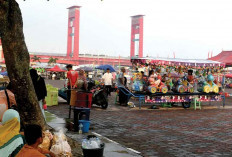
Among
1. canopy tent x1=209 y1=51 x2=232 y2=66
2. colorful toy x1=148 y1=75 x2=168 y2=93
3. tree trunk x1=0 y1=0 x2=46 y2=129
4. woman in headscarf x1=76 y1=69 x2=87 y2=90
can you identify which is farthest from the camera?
canopy tent x1=209 y1=51 x2=232 y2=66

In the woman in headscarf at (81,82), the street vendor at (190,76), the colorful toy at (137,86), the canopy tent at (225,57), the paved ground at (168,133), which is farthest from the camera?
the canopy tent at (225,57)

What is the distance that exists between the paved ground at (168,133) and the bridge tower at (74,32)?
373ft

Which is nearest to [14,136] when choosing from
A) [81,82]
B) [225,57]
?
[81,82]

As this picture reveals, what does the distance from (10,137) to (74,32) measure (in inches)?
4911

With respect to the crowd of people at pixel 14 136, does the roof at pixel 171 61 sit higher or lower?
higher

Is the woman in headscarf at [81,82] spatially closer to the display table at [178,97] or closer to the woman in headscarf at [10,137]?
the display table at [178,97]

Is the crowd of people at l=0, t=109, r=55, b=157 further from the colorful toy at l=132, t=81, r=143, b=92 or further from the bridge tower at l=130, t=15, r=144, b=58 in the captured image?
the bridge tower at l=130, t=15, r=144, b=58

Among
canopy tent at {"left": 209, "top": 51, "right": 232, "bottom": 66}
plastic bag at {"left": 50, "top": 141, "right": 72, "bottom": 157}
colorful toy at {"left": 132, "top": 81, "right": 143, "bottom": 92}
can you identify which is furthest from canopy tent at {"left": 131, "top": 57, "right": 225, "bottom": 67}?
canopy tent at {"left": 209, "top": 51, "right": 232, "bottom": 66}

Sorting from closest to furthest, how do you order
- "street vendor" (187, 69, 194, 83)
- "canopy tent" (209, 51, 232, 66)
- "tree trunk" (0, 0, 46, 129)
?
"tree trunk" (0, 0, 46, 129), "street vendor" (187, 69, 194, 83), "canopy tent" (209, 51, 232, 66)

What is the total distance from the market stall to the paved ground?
274 centimetres

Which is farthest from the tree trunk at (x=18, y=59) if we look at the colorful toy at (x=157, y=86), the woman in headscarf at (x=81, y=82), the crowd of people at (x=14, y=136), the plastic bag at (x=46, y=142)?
the colorful toy at (x=157, y=86)

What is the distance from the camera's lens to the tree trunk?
6172 millimetres

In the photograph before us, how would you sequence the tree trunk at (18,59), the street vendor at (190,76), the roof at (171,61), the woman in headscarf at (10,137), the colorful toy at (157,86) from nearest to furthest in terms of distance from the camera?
1. the woman in headscarf at (10,137)
2. the tree trunk at (18,59)
3. the colorful toy at (157,86)
4. the street vendor at (190,76)
5. the roof at (171,61)

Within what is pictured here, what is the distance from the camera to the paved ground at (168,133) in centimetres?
673
